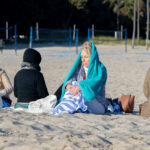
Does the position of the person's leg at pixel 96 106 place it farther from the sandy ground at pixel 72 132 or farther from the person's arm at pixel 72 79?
the person's arm at pixel 72 79

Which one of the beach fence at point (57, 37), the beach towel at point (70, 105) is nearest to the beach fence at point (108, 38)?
the beach fence at point (57, 37)

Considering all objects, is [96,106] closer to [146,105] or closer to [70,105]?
[70,105]

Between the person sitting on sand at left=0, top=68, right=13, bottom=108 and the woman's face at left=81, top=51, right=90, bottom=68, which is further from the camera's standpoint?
the person sitting on sand at left=0, top=68, right=13, bottom=108

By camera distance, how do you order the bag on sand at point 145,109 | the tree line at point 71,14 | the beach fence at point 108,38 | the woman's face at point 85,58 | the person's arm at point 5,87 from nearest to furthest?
the woman's face at point 85,58 → the bag on sand at point 145,109 → the person's arm at point 5,87 → the beach fence at point 108,38 → the tree line at point 71,14

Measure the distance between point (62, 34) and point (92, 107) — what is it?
130 ft

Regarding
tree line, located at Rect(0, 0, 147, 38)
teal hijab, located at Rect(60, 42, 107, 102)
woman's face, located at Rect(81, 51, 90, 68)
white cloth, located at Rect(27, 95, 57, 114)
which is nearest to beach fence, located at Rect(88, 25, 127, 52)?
tree line, located at Rect(0, 0, 147, 38)

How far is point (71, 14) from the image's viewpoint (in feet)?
173

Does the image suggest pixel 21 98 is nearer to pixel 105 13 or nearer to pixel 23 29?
pixel 23 29

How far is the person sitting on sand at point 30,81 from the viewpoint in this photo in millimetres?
5719

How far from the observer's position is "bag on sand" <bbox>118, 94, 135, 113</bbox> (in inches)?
248

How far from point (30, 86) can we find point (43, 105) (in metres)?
0.40

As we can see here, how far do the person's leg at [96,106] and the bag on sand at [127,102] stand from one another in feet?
1.68

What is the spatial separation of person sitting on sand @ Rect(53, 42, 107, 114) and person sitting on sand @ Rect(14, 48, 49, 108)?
13.2 inches

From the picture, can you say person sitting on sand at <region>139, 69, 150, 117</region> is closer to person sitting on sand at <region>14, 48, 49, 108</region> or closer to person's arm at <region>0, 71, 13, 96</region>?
person sitting on sand at <region>14, 48, 49, 108</region>
